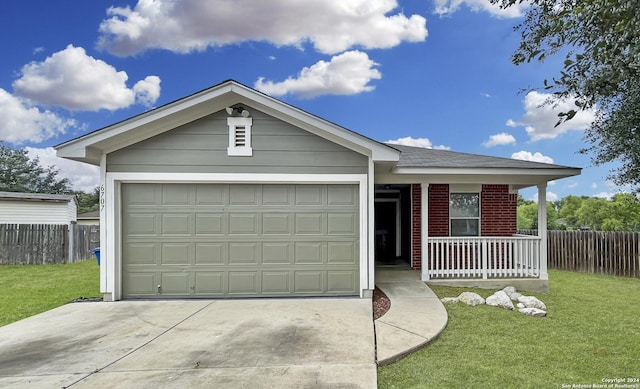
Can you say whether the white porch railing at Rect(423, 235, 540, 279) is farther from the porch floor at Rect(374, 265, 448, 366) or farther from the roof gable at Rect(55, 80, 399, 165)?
the roof gable at Rect(55, 80, 399, 165)

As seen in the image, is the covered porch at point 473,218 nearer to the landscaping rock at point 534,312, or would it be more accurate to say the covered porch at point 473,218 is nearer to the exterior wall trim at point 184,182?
the exterior wall trim at point 184,182

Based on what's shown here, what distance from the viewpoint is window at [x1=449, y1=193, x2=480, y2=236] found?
977cm

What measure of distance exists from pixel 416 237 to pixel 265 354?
671cm

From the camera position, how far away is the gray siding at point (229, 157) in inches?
267

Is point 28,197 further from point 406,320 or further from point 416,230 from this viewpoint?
point 406,320

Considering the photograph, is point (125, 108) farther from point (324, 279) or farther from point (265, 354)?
point (265, 354)

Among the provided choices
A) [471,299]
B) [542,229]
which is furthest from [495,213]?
[471,299]

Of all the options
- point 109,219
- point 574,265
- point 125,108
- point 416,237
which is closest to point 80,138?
point 109,219

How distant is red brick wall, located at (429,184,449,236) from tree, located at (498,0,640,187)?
10.6 ft

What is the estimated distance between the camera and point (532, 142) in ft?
63.5

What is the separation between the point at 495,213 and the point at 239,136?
7.25 m

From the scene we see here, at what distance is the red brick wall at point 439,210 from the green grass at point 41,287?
335 inches

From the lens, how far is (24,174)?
35.4 m

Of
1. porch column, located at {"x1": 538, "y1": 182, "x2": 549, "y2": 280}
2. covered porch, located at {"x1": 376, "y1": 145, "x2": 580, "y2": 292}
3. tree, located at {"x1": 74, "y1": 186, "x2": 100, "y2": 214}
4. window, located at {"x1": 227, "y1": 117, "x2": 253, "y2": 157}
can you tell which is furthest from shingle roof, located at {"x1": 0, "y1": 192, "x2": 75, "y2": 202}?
tree, located at {"x1": 74, "y1": 186, "x2": 100, "y2": 214}
